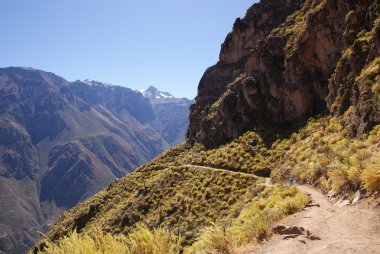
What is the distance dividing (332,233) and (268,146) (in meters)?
35.2

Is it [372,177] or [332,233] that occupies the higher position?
[372,177]

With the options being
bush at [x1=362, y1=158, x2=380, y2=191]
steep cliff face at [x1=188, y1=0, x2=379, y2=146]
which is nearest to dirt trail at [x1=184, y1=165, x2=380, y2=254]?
bush at [x1=362, y1=158, x2=380, y2=191]

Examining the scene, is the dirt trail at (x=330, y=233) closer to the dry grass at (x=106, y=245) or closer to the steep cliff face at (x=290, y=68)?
the dry grass at (x=106, y=245)

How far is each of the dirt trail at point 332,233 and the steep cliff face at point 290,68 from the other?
10.2 meters

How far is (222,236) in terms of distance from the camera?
37.7ft

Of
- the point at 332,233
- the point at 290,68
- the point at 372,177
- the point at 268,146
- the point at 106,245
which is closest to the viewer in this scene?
the point at 106,245

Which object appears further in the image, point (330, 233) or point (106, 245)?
point (330, 233)

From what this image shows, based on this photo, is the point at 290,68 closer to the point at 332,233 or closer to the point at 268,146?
the point at 268,146

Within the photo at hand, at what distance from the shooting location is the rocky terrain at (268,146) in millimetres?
13320

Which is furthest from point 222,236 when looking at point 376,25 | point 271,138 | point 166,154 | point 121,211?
point 166,154

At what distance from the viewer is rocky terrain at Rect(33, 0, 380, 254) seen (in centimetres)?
1332

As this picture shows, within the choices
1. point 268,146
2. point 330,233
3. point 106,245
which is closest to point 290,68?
point 268,146

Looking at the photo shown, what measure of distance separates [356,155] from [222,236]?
7673 mm

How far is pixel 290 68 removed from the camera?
46250 millimetres
